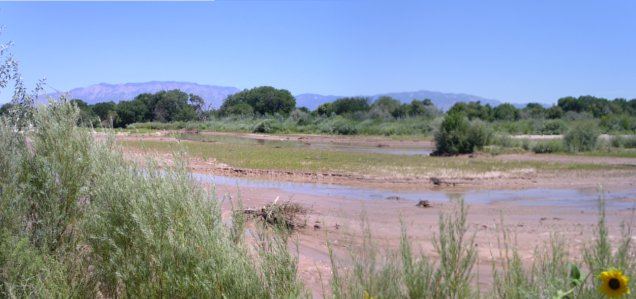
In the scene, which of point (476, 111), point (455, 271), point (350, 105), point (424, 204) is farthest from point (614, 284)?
point (350, 105)

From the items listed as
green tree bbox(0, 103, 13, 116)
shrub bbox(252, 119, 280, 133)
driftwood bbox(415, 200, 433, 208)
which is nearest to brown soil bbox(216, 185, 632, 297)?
driftwood bbox(415, 200, 433, 208)

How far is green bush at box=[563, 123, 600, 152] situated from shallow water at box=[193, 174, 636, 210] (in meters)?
19.5

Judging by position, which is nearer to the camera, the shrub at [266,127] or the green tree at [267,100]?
the shrub at [266,127]

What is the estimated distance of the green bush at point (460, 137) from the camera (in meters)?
40.7

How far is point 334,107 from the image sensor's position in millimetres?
114562

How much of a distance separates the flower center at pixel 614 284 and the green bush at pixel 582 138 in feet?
136

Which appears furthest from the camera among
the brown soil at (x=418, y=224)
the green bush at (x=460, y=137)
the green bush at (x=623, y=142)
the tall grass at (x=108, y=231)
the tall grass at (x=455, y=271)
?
the green bush at (x=623, y=142)

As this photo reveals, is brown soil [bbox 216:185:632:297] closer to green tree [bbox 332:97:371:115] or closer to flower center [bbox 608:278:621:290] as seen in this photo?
flower center [bbox 608:278:621:290]

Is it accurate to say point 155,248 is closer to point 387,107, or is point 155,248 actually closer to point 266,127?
point 266,127

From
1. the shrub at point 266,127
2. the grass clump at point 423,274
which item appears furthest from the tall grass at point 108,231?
the shrub at point 266,127

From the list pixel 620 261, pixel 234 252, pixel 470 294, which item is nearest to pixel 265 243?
pixel 234 252

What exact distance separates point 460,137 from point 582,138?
9075mm

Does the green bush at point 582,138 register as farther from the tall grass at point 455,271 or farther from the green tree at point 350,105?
the green tree at point 350,105

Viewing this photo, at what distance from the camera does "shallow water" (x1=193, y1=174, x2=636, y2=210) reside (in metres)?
20.0
